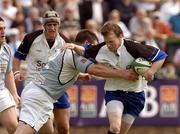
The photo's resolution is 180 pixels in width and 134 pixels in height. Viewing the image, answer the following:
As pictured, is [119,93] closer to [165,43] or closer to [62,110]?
[62,110]

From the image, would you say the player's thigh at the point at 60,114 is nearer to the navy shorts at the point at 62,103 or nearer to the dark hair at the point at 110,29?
the navy shorts at the point at 62,103

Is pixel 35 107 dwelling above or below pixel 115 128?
above

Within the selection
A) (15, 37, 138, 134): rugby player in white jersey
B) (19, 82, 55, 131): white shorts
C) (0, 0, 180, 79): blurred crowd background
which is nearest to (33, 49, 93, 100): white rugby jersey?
(15, 37, 138, 134): rugby player in white jersey

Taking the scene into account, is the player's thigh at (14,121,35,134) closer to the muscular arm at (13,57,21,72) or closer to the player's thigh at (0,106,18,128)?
the player's thigh at (0,106,18,128)

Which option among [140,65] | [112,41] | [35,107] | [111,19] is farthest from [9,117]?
[111,19]

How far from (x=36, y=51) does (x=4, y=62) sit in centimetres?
81

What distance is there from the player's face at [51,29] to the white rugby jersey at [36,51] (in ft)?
0.91

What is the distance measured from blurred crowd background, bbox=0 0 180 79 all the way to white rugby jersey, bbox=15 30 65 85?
4.57 metres

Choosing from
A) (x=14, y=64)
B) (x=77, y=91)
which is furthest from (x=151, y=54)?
(x=77, y=91)

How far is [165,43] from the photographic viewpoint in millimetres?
19266

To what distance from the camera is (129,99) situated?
1208 cm

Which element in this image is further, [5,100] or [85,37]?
[85,37]

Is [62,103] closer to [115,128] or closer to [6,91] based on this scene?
[6,91]

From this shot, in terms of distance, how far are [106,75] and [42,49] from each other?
171 centimetres
